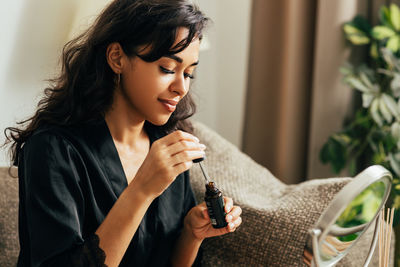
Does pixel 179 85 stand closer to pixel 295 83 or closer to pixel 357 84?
pixel 357 84

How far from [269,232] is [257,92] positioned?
1002 mm

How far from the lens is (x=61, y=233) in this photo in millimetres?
905

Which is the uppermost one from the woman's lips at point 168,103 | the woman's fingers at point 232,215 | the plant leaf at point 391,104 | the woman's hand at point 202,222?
the woman's lips at point 168,103

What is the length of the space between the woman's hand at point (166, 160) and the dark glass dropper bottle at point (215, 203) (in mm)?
67

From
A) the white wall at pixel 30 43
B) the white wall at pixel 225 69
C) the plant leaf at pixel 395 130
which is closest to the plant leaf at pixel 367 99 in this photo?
the plant leaf at pixel 395 130

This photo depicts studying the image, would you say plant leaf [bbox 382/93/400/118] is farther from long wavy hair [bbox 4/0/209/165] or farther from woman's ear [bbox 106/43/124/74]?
woman's ear [bbox 106/43/124/74]

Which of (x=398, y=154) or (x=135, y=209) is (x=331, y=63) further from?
(x=135, y=209)

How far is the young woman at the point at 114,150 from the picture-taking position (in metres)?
0.90

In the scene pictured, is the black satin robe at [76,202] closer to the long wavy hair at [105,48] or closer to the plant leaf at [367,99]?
the long wavy hair at [105,48]

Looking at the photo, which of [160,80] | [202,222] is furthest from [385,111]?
[160,80]

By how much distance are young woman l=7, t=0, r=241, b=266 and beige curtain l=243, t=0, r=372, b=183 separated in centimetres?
98

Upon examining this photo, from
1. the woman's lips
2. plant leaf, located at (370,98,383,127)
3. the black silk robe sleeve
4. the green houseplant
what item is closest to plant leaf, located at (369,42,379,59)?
the green houseplant

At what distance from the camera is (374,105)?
171cm

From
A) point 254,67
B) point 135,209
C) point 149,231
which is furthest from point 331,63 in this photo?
point 135,209
